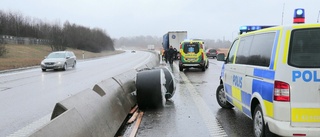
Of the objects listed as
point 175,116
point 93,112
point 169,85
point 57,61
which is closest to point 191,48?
point 57,61

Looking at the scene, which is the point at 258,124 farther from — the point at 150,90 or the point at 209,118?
the point at 150,90

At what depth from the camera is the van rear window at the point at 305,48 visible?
4.44 m

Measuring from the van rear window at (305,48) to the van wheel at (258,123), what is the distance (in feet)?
3.46

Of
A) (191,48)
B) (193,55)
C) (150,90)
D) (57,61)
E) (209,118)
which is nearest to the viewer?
(209,118)

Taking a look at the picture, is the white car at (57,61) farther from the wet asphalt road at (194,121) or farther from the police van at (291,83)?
the police van at (291,83)

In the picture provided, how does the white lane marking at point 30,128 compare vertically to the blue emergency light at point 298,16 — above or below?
below

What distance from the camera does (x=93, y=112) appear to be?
5234mm

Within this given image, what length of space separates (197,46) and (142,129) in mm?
15854

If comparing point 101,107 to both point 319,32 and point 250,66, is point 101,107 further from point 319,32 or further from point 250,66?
point 319,32

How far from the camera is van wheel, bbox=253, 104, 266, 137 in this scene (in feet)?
16.6

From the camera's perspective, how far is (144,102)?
810cm

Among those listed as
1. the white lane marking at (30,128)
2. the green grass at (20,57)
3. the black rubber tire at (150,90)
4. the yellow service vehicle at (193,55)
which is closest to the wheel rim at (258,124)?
the black rubber tire at (150,90)

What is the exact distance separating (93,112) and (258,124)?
2.70m

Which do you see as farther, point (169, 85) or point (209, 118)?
point (169, 85)
